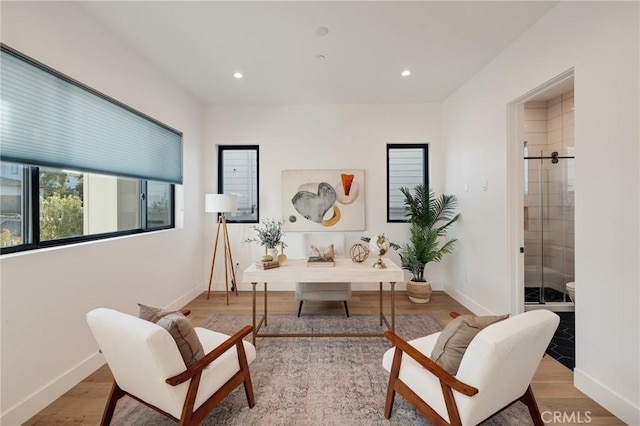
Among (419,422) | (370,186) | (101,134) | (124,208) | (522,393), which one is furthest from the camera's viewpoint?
(370,186)

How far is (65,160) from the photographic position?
1.93m

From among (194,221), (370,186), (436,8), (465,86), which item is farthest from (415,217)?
(194,221)

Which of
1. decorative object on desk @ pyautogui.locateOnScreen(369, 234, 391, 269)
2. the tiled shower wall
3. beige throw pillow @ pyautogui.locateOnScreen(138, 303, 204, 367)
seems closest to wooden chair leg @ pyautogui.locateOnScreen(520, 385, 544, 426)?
decorative object on desk @ pyautogui.locateOnScreen(369, 234, 391, 269)

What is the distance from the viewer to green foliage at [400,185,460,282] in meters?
3.59

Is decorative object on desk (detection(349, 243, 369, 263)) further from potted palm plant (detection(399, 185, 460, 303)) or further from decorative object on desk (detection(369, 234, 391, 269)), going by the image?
potted palm plant (detection(399, 185, 460, 303))

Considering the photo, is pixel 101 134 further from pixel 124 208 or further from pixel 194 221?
pixel 194 221

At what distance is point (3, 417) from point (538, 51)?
4601 millimetres

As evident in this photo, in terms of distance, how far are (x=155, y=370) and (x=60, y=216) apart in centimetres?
162

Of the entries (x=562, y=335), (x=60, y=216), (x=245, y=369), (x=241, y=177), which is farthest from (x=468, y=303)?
(x=60, y=216)

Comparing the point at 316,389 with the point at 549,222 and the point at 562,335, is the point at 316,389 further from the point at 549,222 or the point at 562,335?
the point at 549,222

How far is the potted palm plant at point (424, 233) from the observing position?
3.58 meters

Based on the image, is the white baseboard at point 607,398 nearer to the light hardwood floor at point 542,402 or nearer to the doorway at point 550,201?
the light hardwood floor at point 542,402

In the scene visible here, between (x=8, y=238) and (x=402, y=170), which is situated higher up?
(x=402, y=170)

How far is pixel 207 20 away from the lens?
2.20 m
